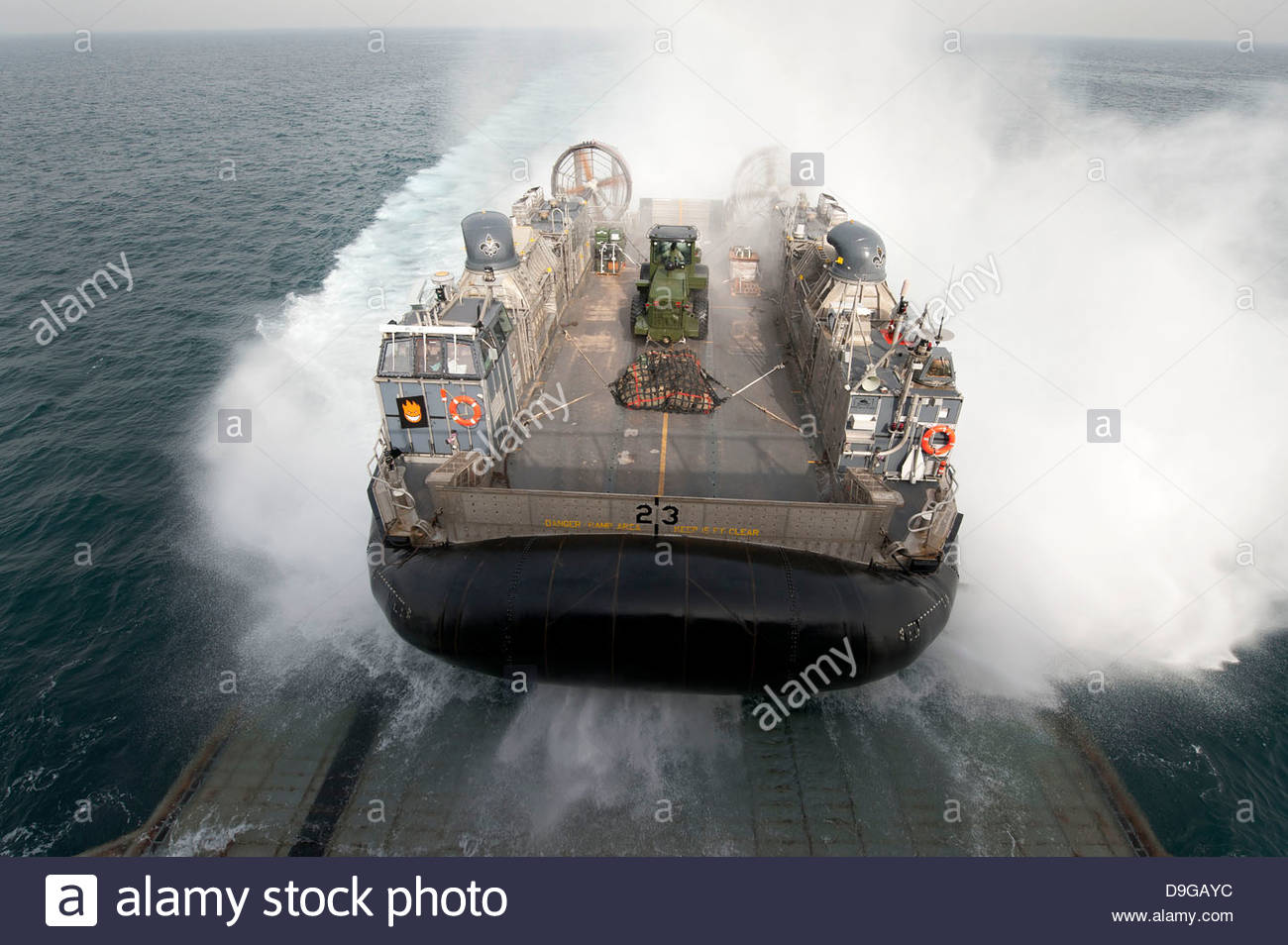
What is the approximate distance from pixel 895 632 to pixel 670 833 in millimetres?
5524

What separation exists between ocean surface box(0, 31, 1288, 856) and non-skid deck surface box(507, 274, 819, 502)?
5.31 metres

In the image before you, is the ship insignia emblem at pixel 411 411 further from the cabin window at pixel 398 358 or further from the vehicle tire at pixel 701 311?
the vehicle tire at pixel 701 311

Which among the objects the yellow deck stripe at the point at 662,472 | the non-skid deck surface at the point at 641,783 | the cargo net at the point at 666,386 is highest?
the cargo net at the point at 666,386

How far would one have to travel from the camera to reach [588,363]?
62.5ft

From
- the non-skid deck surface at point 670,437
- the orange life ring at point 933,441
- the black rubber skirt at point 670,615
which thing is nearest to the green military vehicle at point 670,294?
the non-skid deck surface at point 670,437

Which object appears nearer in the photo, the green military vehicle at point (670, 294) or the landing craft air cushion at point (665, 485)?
the landing craft air cushion at point (665, 485)

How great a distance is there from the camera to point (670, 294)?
61.6ft

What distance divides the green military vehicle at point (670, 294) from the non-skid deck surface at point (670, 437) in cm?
79

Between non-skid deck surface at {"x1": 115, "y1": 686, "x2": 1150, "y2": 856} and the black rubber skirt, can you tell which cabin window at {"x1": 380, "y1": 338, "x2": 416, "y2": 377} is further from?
non-skid deck surface at {"x1": 115, "y1": 686, "x2": 1150, "y2": 856}

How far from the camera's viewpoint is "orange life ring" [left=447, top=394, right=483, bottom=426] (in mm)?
13625

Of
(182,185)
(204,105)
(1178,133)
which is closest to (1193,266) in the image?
(1178,133)

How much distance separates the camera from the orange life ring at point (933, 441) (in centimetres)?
1352

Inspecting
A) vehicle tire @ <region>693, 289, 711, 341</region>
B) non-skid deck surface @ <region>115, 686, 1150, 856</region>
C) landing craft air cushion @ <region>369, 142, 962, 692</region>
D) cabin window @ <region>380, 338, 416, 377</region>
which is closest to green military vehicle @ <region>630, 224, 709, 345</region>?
vehicle tire @ <region>693, 289, 711, 341</region>

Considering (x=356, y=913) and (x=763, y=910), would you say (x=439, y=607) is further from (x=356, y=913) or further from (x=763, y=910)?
(x=763, y=910)
